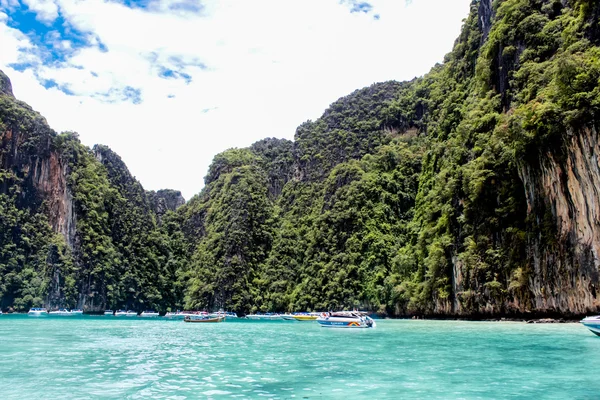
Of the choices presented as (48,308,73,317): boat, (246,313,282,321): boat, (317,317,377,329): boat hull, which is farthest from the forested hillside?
(317,317,377,329): boat hull

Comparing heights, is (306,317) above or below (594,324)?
below

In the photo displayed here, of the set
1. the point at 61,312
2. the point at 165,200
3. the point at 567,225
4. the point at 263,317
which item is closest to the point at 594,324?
the point at 567,225

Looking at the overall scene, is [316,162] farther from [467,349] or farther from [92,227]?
[467,349]

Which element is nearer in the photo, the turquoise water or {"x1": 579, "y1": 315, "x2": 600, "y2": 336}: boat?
the turquoise water

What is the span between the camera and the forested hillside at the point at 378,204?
117 feet

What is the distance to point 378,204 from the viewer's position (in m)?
86.9

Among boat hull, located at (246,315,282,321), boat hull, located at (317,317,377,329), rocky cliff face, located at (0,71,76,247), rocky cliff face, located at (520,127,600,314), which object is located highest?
rocky cliff face, located at (0,71,76,247)

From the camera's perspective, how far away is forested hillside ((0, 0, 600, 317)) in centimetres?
3569

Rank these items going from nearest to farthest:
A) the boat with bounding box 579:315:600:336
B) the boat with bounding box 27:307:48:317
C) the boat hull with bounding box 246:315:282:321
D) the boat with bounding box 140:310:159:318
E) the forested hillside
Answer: the boat with bounding box 579:315:600:336 < the forested hillside < the boat hull with bounding box 246:315:282:321 < the boat with bounding box 27:307:48:317 < the boat with bounding box 140:310:159:318

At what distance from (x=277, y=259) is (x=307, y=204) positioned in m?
13.6

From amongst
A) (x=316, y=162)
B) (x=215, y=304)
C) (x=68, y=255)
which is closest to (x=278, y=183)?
(x=316, y=162)

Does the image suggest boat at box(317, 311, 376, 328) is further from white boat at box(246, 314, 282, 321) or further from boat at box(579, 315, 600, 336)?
white boat at box(246, 314, 282, 321)

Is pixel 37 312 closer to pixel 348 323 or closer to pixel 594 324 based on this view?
pixel 348 323

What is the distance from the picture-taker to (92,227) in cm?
10781
